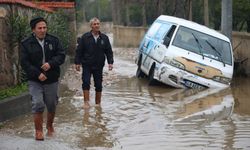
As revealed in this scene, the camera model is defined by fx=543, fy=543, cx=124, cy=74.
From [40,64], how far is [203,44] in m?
7.64

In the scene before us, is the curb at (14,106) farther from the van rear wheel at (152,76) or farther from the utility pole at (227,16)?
the utility pole at (227,16)

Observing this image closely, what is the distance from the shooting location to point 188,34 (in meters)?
14.4

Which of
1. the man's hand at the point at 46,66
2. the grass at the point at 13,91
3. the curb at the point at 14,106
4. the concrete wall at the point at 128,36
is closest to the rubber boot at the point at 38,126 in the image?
the man's hand at the point at 46,66

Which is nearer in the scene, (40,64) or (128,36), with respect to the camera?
(40,64)

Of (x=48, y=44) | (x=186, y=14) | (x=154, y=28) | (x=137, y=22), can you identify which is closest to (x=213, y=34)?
(x=154, y=28)

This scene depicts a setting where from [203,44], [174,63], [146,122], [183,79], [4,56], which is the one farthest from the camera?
[203,44]

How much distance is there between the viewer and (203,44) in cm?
1428

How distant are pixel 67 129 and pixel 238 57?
1048 cm

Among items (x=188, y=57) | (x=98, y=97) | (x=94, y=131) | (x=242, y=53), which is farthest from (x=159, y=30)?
(x=94, y=131)

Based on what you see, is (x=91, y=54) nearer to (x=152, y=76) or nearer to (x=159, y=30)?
(x=152, y=76)

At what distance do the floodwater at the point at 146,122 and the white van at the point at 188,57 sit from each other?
1.03ft

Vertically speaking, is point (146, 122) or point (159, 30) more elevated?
point (159, 30)

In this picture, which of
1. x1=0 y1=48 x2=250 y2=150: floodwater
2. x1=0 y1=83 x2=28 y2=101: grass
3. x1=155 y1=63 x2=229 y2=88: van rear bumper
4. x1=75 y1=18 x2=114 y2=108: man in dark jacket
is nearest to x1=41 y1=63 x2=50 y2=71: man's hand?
x1=0 y1=48 x2=250 y2=150: floodwater

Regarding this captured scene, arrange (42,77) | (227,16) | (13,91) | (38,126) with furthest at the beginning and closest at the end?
(227,16) → (13,91) → (38,126) → (42,77)
